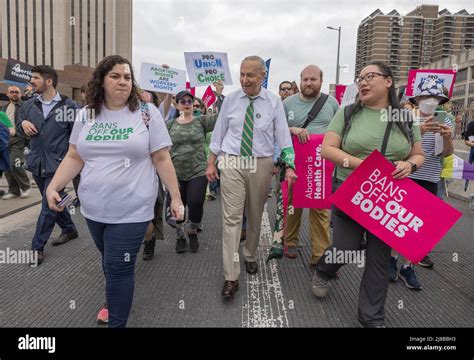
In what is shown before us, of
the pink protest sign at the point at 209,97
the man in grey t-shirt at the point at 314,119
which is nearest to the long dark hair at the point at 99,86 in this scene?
the man in grey t-shirt at the point at 314,119

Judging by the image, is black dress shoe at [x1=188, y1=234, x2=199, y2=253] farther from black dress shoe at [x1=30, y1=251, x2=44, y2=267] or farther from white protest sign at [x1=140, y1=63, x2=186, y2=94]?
white protest sign at [x1=140, y1=63, x2=186, y2=94]

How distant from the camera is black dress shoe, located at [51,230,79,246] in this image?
15.9ft

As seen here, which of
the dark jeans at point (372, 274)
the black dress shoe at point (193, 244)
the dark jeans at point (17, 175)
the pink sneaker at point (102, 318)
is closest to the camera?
the dark jeans at point (372, 274)

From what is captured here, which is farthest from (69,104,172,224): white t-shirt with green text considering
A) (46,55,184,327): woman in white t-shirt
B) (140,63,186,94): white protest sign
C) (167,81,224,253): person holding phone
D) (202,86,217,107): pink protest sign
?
(202,86,217,107): pink protest sign

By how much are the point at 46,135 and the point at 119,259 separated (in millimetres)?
2599

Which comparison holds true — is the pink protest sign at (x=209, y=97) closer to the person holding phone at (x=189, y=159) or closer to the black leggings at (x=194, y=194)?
the person holding phone at (x=189, y=159)

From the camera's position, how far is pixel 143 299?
11.1ft

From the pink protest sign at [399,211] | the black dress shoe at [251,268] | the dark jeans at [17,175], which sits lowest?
the black dress shoe at [251,268]

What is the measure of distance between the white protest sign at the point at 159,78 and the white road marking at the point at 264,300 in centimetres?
302

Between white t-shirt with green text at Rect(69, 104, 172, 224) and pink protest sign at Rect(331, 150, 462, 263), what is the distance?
54.7 inches

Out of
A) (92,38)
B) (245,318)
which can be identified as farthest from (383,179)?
(92,38)

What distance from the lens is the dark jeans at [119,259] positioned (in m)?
2.44
